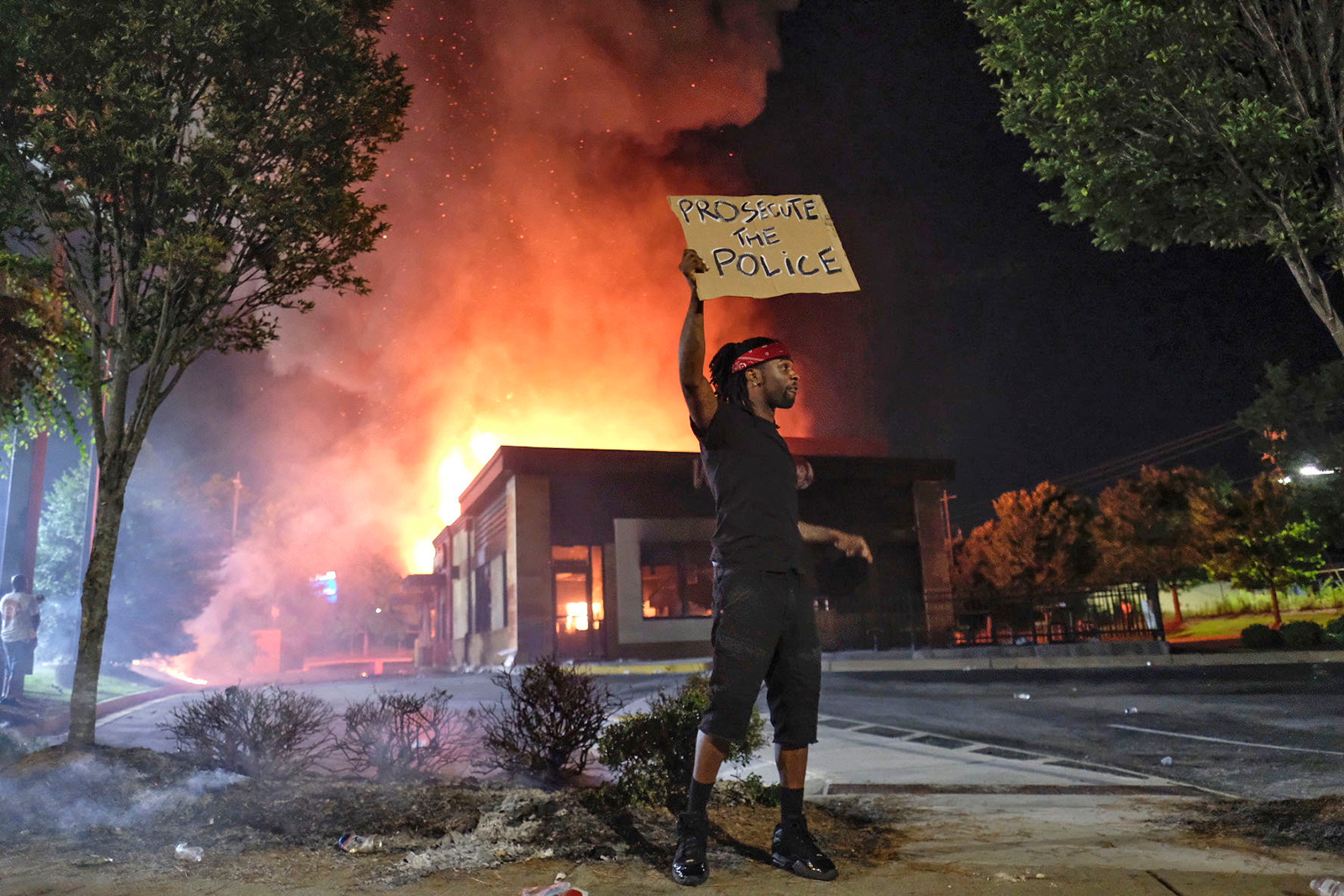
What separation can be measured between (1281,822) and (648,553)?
26.3 m

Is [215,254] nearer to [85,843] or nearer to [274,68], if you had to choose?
[274,68]

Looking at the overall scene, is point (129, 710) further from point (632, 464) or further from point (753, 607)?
point (632, 464)

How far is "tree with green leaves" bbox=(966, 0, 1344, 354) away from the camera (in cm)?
669

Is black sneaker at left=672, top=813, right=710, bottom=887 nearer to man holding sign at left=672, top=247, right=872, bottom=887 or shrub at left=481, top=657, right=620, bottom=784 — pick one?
man holding sign at left=672, top=247, right=872, bottom=887

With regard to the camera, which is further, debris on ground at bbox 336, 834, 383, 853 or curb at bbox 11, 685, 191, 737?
curb at bbox 11, 685, 191, 737

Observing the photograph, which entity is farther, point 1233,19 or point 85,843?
point 1233,19

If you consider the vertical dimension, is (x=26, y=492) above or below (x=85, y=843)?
above

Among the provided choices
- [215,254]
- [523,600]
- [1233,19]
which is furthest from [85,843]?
[523,600]

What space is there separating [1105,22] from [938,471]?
89.1 feet

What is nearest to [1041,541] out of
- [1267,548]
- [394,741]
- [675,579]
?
[1267,548]

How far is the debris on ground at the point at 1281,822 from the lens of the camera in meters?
3.36

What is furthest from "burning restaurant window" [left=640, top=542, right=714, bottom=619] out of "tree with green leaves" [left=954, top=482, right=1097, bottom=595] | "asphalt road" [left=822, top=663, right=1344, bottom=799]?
"tree with green leaves" [left=954, top=482, right=1097, bottom=595]

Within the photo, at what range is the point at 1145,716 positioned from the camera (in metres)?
8.77

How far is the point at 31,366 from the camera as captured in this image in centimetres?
750
